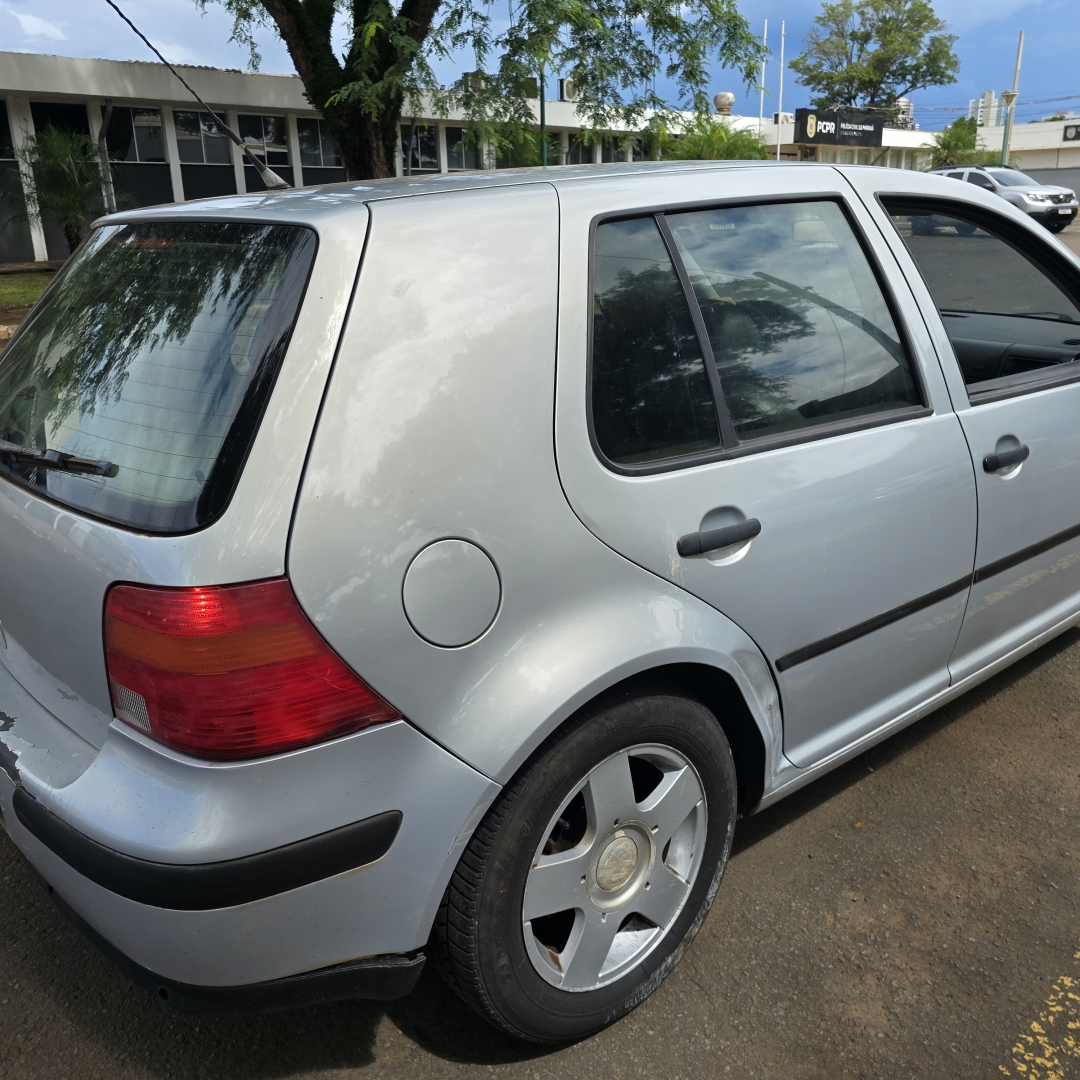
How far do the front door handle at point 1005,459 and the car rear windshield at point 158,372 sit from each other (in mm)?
1813

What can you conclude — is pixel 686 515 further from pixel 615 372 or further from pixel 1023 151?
pixel 1023 151

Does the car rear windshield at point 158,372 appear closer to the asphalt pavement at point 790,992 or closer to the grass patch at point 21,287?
the asphalt pavement at point 790,992

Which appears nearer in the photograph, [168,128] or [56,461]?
[56,461]

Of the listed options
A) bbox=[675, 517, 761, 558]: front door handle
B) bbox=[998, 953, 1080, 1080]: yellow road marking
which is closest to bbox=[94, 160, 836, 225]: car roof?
bbox=[675, 517, 761, 558]: front door handle

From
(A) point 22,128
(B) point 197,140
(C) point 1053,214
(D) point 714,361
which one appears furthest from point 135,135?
(D) point 714,361

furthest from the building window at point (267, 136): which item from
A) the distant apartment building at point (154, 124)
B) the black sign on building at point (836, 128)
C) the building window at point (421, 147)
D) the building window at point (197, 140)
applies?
the black sign on building at point (836, 128)

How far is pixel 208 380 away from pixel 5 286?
18973 millimetres

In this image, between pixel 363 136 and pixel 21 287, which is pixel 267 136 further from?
pixel 363 136

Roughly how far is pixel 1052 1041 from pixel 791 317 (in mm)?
1647

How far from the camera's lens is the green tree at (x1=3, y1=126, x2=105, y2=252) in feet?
56.1

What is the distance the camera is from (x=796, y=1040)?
2.02 metres

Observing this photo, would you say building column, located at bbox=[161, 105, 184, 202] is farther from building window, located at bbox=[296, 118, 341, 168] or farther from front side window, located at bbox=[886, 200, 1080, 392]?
front side window, located at bbox=[886, 200, 1080, 392]

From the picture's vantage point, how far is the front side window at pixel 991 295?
271 cm

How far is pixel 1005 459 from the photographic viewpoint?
2.57 m
